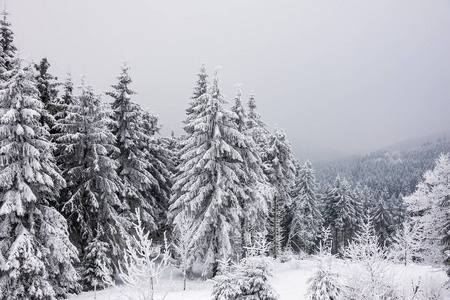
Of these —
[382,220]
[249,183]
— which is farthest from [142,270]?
[382,220]

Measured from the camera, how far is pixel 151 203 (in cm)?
2534

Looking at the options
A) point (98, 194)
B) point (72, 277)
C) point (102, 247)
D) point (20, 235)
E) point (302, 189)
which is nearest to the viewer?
point (20, 235)

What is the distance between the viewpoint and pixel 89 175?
18016mm

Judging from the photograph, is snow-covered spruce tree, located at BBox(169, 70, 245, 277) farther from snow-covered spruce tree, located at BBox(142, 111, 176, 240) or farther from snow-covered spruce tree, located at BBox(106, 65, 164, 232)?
snow-covered spruce tree, located at BBox(142, 111, 176, 240)

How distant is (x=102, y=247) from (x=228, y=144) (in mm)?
10405

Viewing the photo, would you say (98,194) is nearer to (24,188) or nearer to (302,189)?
(24,188)

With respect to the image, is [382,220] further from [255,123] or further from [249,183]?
[249,183]

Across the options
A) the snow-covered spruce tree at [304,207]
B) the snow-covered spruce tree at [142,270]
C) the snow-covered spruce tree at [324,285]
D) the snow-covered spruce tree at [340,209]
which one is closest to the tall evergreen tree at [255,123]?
the snow-covered spruce tree at [304,207]

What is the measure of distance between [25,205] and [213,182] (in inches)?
425

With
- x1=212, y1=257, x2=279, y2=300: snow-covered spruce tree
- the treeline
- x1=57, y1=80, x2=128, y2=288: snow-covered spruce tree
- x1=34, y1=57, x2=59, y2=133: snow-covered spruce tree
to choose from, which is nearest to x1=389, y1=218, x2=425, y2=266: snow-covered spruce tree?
x1=212, y1=257, x2=279, y2=300: snow-covered spruce tree

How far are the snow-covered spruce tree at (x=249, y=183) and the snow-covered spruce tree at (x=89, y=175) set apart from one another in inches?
343

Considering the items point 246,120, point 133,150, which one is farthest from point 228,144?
point 133,150

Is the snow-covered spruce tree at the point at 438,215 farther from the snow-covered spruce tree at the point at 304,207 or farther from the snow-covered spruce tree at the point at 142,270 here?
the snow-covered spruce tree at the point at 304,207

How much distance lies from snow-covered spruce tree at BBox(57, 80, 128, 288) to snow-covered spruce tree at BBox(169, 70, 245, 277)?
4.49 meters
